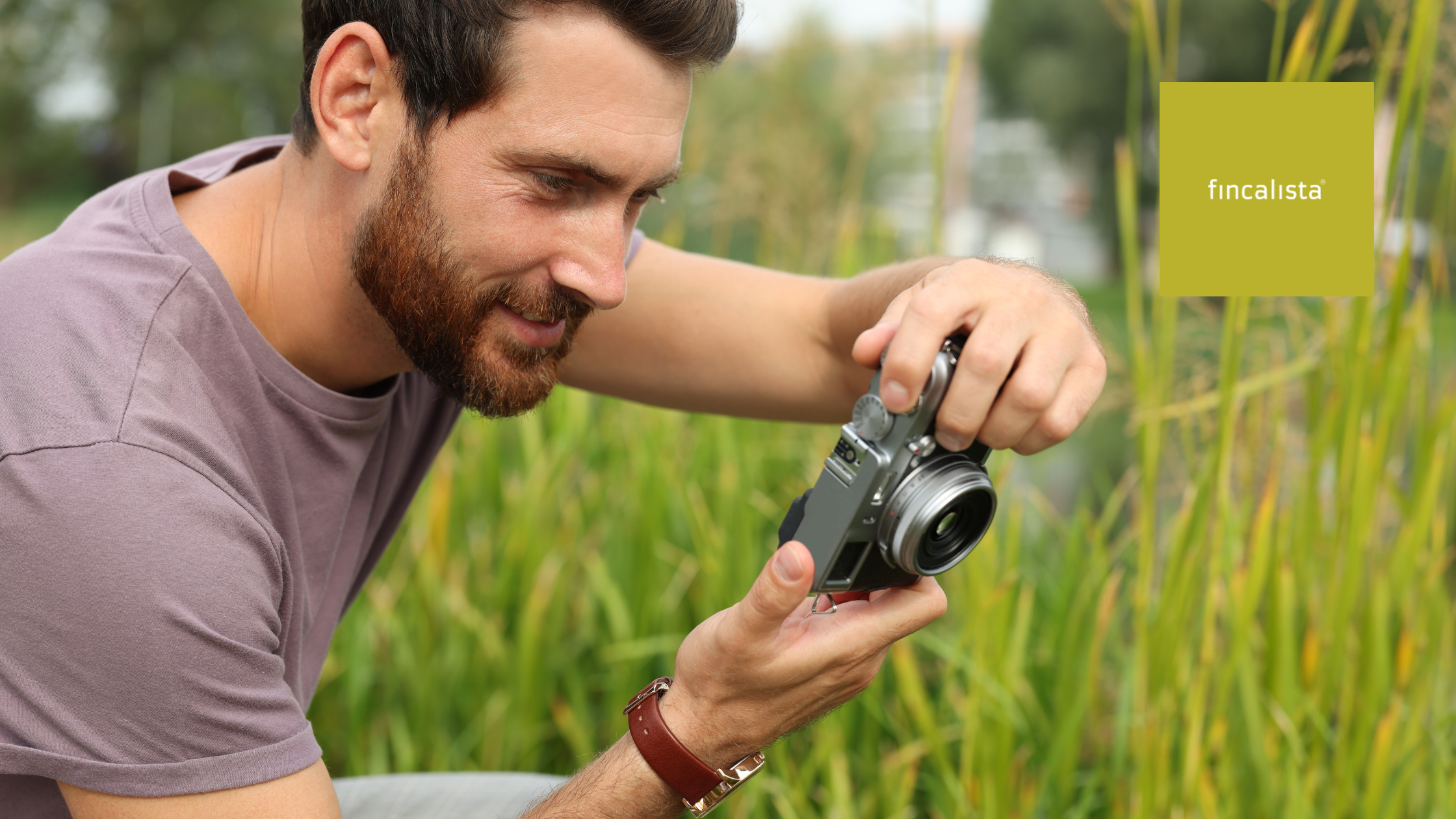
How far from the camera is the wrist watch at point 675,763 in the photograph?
1.24m

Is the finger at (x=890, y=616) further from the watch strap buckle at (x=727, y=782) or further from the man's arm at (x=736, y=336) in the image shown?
the man's arm at (x=736, y=336)

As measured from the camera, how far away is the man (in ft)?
3.63

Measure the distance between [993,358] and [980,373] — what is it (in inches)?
0.8

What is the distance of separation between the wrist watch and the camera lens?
34 centimetres

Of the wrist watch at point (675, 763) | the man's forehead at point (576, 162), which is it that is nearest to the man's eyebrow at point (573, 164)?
the man's forehead at point (576, 162)

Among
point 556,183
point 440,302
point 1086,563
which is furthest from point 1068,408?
point 1086,563

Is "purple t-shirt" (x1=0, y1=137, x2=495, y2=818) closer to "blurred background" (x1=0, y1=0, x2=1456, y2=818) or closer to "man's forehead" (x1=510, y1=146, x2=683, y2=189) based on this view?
"man's forehead" (x1=510, y1=146, x2=683, y2=189)

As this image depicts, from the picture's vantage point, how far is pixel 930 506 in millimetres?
1110

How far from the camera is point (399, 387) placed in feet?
5.50

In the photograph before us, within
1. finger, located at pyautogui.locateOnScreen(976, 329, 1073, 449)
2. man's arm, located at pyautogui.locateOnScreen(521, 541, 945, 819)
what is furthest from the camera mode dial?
man's arm, located at pyautogui.locateOnScreen(521, 541, 945, 819)

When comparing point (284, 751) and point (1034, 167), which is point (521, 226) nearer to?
point (284, 751)

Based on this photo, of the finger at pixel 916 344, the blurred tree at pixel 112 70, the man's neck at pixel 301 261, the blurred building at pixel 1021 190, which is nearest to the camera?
the finger at pixel 916 344

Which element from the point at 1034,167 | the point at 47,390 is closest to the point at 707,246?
A: the point at 47,390

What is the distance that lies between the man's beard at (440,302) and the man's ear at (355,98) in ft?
0.16
